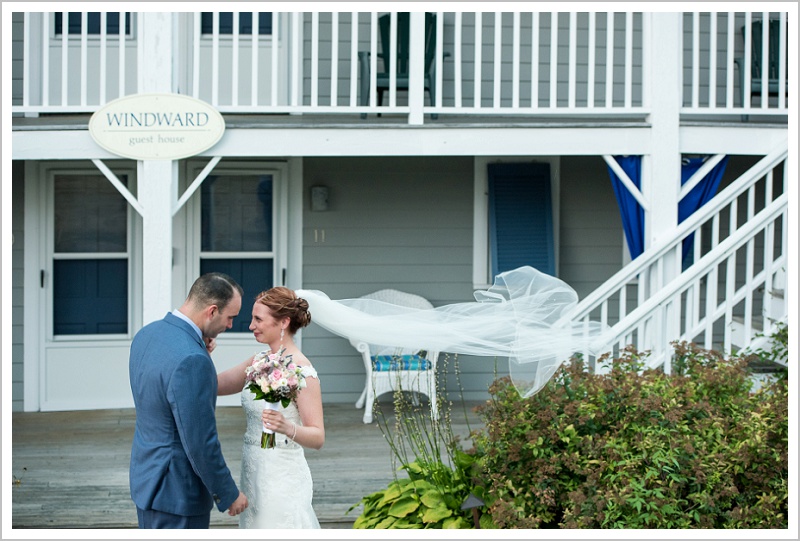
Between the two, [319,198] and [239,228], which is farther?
[239,228]

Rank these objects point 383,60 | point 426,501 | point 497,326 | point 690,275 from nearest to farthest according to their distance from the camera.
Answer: point 426,501
point 497,326
point 690,275
point 383,60

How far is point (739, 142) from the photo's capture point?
7000 millimetres

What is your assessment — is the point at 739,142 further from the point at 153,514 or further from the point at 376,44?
the point at 153,514

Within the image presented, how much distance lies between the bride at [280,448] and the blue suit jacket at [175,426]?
0.34 metres

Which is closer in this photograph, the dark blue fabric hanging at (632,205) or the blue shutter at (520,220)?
the dark blue fabric hanging at (632,205)

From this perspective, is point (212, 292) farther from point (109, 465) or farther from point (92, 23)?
point (92, 23)

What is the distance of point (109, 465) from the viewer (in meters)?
6.54

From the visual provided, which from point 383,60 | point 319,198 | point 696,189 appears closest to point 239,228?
point 319,198

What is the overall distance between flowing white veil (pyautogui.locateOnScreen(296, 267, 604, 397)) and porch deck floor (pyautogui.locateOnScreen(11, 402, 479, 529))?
1.43 metres

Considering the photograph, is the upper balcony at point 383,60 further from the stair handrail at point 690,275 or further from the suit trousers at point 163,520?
the suit trousers at point 163,520

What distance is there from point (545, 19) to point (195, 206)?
391 cm

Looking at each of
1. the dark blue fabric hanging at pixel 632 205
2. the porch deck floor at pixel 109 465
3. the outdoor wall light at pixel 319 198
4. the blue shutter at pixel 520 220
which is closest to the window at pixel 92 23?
the outdoor wall light at pixel 319 198

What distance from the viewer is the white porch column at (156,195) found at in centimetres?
667

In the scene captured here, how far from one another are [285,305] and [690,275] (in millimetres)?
2966
